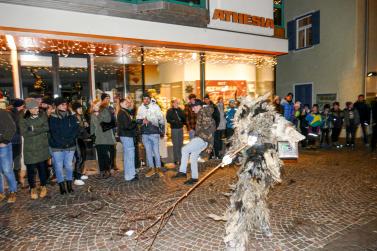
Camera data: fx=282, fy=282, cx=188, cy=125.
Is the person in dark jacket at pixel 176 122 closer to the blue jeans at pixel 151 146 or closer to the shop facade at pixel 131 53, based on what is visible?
the blue jeans at pixel 151 146

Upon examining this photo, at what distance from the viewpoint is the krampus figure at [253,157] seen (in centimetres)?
350

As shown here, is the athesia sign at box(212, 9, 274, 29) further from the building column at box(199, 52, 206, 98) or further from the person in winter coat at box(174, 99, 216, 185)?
the person in winter coat at box(174, 99, 216, 185)

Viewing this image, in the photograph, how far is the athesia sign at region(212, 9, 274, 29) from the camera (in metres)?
10.5

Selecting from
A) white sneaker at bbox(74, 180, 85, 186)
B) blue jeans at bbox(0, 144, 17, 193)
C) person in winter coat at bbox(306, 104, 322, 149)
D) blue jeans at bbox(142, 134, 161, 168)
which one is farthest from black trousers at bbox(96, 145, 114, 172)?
person in winter coat at bbox(306, 104, 322, 149)

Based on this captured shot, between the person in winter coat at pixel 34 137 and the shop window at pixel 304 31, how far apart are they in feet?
43.1

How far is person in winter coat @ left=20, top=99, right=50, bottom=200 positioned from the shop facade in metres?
2.93

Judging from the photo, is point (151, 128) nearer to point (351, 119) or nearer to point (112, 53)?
point (112, 53)

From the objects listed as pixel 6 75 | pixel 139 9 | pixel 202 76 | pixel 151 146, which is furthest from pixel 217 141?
pixel 6 75

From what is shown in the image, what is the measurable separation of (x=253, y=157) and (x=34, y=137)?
175 inches

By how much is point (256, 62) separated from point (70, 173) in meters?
10.2

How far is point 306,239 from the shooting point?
3.94 meters

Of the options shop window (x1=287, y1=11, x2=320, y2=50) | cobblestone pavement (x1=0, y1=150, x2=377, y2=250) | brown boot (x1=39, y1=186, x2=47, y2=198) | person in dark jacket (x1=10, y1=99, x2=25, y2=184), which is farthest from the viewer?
shop window (x1=287, y1=11, x2=320, y2=50)

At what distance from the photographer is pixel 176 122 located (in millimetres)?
8320

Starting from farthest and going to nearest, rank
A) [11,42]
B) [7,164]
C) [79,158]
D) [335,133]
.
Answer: [335,133] < [11,42] < [79,158] < [7,164]
